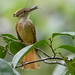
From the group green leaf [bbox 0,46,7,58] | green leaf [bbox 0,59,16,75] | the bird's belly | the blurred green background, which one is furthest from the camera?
the blurred green background

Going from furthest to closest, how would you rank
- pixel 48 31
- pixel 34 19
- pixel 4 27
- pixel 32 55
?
pixel 4 27 < pixel 34 19 < pixel 48 31 < pixel 32 55

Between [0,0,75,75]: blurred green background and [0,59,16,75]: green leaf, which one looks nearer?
[0,59,16,75]: green leaf

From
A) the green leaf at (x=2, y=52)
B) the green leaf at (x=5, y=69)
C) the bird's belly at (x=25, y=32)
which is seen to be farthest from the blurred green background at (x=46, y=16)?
the green leaf at (x=5, y=69)

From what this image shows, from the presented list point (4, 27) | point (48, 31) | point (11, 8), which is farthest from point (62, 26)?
point (4, 27)

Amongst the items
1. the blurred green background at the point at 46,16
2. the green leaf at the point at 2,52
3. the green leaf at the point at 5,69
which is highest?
the green leaf at the point at 5,69

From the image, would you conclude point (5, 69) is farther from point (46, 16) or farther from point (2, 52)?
point (46, 16)

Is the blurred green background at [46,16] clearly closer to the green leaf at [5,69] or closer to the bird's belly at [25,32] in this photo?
the bird's belly at [25,32]

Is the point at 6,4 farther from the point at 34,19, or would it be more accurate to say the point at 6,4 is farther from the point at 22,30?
the point at 22,30

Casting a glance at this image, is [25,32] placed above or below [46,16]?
above

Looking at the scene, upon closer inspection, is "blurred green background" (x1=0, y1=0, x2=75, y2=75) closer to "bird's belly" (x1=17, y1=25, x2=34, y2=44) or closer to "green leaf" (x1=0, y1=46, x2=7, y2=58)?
"bird's belly" (x1=17, y1=25, x2=34, y2=44)

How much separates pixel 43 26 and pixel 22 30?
41.4 inches

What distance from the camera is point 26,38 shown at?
3.50 metres

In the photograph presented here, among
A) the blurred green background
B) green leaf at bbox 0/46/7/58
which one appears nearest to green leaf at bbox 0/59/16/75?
green leaf at bbox 0/46/7/58

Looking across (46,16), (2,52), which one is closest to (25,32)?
(2,52)
